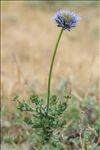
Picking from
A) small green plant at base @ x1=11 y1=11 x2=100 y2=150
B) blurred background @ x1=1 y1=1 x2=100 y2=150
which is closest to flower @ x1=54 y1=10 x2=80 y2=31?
small green plant at base @ x1=11 y1=11 x2=100 y2=150

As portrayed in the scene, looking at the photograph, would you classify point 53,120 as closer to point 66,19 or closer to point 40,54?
point 66,19

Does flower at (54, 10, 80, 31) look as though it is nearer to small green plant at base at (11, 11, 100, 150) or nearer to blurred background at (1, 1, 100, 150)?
small green plant at base at (11, 11, 100, 150)

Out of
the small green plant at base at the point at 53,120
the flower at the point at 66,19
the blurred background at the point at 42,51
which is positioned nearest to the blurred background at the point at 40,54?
the blurred background at the point at 42,51

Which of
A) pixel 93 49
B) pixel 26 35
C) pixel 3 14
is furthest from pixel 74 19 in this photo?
pixel 3 14

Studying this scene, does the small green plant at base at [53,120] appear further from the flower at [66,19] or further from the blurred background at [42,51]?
the blurred background at [42,51]

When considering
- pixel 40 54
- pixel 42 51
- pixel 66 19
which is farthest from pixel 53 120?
pixel 42 51
